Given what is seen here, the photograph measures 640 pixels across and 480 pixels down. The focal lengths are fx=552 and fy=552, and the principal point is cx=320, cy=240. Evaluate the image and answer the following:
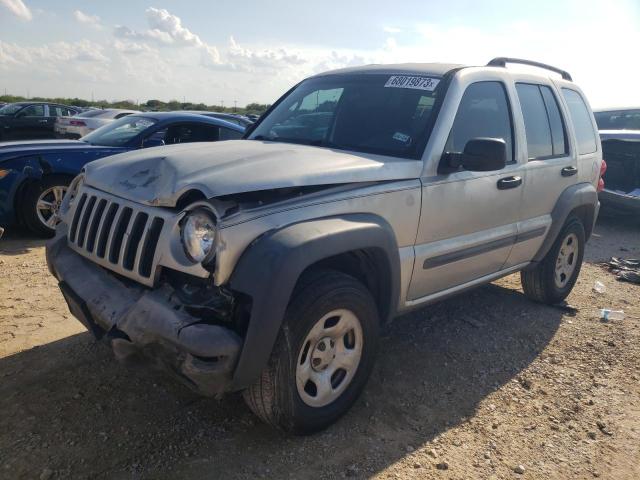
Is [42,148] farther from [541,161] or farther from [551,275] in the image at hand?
[551,275]

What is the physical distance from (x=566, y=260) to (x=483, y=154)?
254 centimetres

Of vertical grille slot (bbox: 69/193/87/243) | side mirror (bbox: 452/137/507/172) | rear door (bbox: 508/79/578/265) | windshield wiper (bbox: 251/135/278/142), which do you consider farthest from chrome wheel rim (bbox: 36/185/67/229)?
rear door (bbox: 508/79/578/265)

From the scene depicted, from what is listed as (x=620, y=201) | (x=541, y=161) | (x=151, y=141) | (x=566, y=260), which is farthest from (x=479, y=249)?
(x=620, y=201)

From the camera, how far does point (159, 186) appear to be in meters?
2.79

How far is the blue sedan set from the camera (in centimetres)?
636

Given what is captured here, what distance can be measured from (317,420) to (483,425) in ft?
3.35

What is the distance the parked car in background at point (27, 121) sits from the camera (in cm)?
1686

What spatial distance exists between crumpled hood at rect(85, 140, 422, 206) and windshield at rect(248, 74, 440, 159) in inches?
8.9

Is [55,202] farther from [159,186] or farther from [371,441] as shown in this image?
[371,441]

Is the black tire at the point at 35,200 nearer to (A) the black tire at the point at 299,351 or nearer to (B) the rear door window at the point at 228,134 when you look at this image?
(B) the rear door window at the point at 228,134

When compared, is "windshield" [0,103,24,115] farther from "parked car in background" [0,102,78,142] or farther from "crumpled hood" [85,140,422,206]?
"crumpled hood" [85,140,422,206]

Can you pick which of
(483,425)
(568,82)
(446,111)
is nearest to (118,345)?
(483,425)

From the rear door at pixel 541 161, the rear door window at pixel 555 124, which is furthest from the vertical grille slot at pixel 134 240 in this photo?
the rear door window at pixel 555 124

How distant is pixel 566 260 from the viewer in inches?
208
